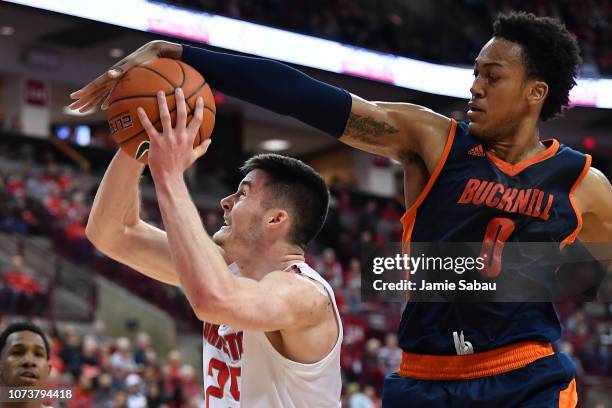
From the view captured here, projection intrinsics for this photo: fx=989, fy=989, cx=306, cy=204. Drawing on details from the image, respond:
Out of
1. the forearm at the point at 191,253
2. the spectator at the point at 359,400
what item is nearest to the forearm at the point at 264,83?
the forearm at the point at 191,253

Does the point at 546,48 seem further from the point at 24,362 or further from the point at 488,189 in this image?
the point at 24,362

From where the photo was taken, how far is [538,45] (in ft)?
11.3

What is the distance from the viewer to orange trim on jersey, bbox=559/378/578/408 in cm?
330

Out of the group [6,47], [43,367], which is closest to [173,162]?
[43,367]

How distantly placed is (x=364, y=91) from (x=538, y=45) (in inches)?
736

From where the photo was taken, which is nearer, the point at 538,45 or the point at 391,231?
the point at 538,45

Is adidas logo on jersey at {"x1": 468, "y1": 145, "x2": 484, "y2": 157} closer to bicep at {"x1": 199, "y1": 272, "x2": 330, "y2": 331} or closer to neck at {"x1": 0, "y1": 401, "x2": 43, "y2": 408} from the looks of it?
bicep at {"x1": 199, "y1": 272, "x2": 330, "y2": 331}

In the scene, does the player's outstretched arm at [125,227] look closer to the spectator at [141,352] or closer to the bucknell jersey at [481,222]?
the bucknell jersey at [481,222]

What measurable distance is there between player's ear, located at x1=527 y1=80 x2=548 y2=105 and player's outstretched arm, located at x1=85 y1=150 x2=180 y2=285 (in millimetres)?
1372

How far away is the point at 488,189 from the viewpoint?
3361mm

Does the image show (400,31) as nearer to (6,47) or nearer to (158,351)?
(6,47)

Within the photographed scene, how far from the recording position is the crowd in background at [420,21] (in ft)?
65.9

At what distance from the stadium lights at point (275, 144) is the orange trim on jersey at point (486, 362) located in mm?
22384

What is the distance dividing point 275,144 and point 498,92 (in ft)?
74.2
